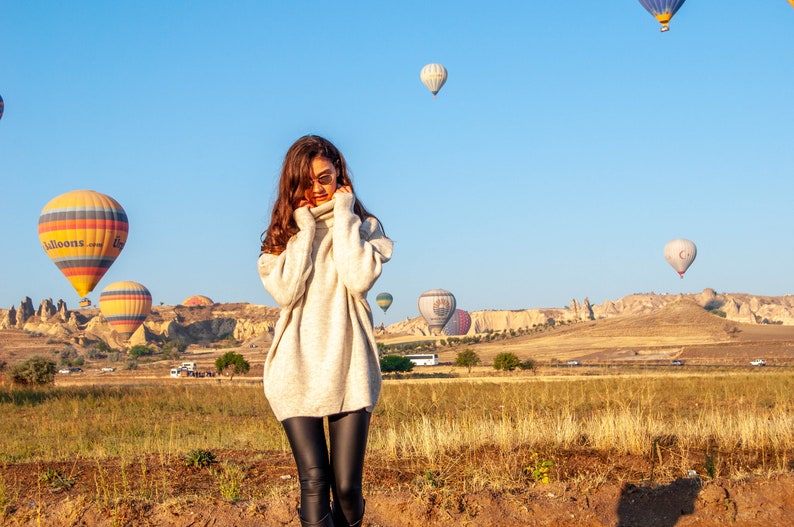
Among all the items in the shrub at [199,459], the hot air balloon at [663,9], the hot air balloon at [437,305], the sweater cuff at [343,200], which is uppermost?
the hot air balloon at [663,9]

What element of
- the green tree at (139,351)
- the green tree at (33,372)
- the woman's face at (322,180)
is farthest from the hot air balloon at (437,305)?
the woman's face at (322,180)

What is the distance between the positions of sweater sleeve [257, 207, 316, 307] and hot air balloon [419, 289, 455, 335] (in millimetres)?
119933

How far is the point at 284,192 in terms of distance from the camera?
392 centimetres

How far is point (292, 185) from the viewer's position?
3.92 meters

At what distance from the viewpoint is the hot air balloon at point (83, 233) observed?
177 feet

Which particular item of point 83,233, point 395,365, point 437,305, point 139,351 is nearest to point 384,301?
point 437,305

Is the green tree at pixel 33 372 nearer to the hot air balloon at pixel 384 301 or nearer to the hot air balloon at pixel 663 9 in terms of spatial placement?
the hot air balloon at pixel 663 9

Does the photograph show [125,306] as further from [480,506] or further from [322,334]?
[322,334]

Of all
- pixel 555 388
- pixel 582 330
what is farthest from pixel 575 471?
pixel 582 330

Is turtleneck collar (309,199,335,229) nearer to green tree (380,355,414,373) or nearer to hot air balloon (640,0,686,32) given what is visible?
hot air balloon (640,0,686,32)

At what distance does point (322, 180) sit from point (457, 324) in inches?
6581

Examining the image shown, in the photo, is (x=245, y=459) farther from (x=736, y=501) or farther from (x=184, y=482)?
(x=736, y=501)

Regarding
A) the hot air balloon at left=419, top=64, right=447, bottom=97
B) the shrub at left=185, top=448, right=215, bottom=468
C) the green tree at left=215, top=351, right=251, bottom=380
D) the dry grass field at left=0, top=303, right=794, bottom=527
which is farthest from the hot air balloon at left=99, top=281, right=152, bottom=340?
the shrub at left=185, top=448, right=215, bottom=468

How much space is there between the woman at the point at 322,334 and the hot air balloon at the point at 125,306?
8957 centimetres
